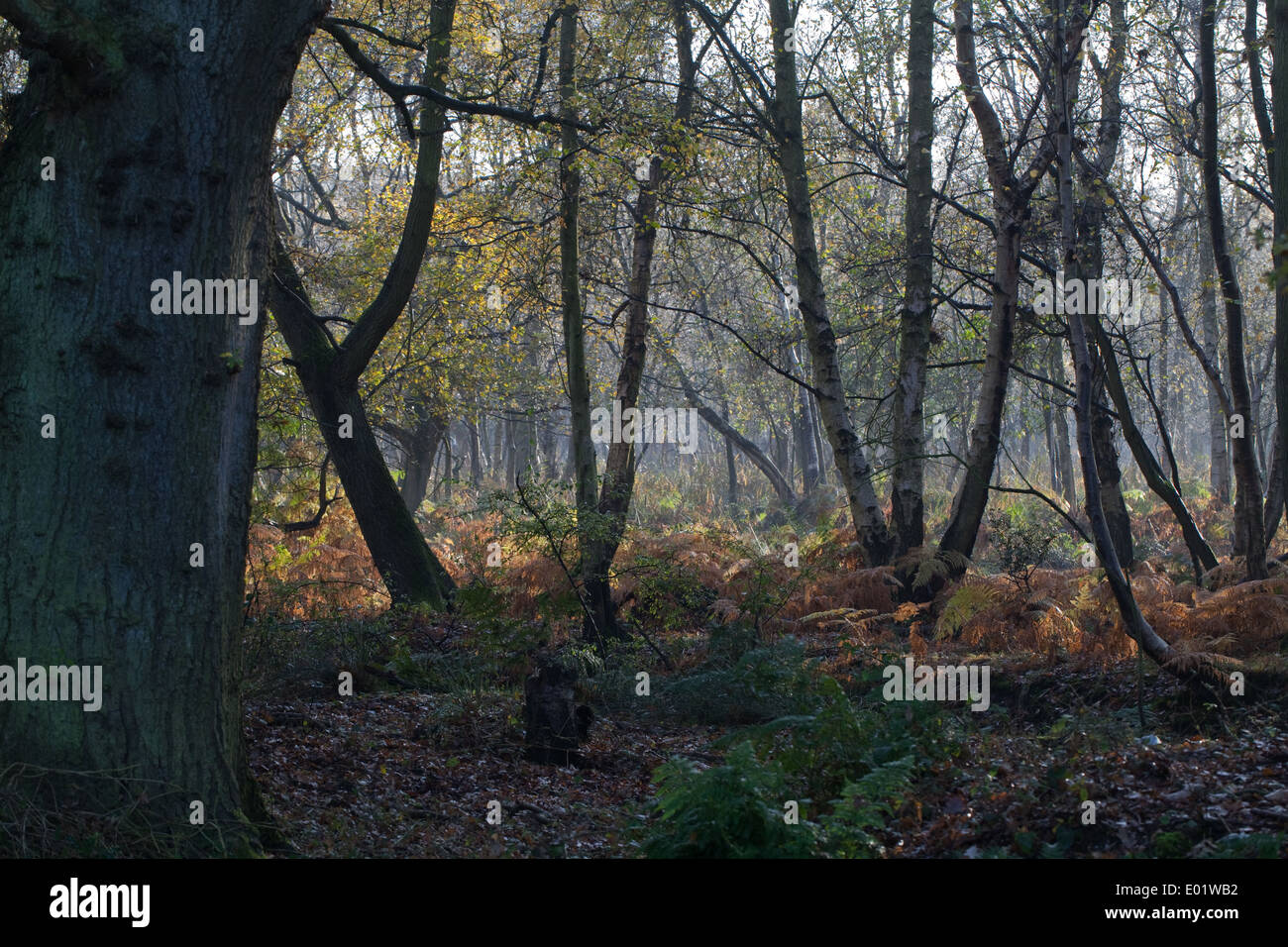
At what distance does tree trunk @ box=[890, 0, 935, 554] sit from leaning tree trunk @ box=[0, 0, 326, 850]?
7907 mm

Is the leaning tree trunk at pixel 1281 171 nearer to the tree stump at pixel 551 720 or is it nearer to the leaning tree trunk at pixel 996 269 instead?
the leaning tree trunk at pixel 996 269

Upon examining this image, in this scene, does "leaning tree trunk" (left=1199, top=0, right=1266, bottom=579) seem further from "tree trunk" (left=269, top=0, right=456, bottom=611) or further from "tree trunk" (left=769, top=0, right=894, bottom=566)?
"tree trunk" (left=269, top=0, right=456, bottom=611)

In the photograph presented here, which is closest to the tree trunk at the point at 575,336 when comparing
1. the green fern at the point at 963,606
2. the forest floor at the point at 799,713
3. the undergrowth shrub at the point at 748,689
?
the forest floor at the point at 799,713

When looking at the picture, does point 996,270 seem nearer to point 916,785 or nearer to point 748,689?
point 748,689

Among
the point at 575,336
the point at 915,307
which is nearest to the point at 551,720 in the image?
the point at 575,336

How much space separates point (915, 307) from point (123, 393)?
8489 mm

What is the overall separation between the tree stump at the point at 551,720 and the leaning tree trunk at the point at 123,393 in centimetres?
237

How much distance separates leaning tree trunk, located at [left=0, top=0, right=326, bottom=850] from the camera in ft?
12.4

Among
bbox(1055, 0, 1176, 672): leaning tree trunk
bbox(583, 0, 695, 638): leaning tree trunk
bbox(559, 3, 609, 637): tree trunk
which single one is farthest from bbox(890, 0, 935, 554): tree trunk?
bbox(1055, 0, 1176, 672): leaning tree trunk

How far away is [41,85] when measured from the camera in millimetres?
4027

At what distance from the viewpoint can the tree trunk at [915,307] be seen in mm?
10758

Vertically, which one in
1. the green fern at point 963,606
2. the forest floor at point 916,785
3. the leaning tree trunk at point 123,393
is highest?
the leaning tree trunk at point 123,393
